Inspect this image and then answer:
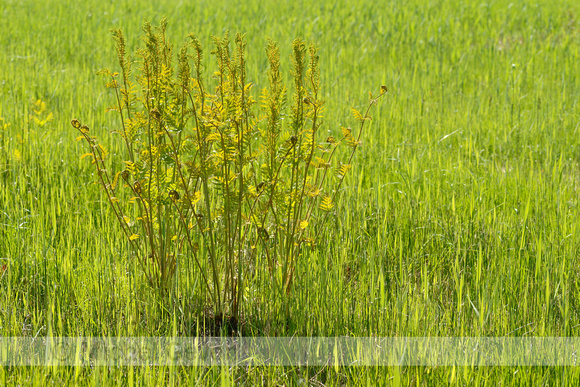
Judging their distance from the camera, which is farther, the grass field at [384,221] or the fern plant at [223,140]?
the grass field at [384,221]

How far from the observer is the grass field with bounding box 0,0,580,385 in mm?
1834

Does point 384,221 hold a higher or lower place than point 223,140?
lower

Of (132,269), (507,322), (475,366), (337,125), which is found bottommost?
(475,366)

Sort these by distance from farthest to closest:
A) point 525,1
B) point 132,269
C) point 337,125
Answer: point 525,1, point 337,125, point 132,269

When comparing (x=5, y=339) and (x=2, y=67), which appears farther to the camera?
(x=2, y=67)

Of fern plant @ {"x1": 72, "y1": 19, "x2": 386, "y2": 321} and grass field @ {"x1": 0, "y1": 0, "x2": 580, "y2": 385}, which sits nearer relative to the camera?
fern plant @ {"x1": 72, "y1": 19, "x2": 386, "y2": 321}

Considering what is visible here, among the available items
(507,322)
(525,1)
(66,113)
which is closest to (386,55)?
(66,113)

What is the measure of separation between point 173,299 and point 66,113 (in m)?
2.78

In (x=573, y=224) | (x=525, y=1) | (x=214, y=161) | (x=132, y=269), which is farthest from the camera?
(x=525, y=1)

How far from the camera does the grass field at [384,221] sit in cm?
183

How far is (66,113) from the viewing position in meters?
4.20

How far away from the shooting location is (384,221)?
236cm

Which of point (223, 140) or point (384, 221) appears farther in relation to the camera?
point (384, 221)

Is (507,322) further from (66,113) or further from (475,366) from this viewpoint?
(66,113)
